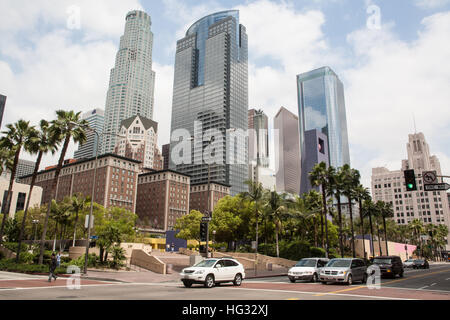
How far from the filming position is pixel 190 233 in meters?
80.6

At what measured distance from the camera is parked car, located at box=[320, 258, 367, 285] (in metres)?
20.3

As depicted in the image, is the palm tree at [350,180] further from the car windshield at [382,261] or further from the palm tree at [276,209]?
the car windshield at [382,261]

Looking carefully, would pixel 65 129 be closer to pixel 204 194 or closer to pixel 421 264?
pixel 421 264

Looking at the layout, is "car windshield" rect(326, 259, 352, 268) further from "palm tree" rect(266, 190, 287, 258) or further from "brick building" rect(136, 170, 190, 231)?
"brick building" rect(136, 170, 190, 231)

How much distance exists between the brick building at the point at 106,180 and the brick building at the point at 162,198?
43.9 feet

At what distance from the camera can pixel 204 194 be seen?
173 meters

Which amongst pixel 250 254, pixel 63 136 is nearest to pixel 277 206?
pixel 250 254

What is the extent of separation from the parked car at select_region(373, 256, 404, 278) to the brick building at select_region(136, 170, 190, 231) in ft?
418

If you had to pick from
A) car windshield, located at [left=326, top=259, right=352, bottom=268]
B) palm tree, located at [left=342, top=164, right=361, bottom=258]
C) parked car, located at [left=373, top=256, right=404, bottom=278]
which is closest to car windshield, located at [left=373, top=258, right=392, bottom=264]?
parked car, located at [left=373, top=256, right=404, bottom=278]

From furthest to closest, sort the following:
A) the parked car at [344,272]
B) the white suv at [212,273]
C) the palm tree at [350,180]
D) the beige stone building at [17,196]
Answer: the beige stone building at [17,196], the palm tree at [350,180], the parked car at [344,272], the white suv at [212,273]

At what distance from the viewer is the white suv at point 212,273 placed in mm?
18281

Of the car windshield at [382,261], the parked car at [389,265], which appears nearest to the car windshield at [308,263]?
the parked car at [389,265]
